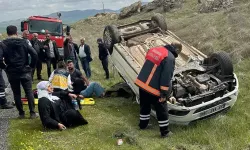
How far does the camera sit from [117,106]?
27.0ft

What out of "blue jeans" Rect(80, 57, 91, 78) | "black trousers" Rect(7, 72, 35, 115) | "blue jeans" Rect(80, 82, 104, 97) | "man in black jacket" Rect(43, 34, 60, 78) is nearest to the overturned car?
"blue jeans" Rect(80, 82, 104, 97)

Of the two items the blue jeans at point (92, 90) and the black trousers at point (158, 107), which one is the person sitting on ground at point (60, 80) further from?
the blue jeans at point (92, 90)

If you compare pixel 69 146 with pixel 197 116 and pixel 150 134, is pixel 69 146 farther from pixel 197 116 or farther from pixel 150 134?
pixel 197 116

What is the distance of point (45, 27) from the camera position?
17438 millimetres

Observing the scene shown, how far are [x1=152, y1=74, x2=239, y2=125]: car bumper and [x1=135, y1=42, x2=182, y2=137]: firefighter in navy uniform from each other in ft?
1.13

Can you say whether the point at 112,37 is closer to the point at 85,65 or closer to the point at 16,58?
the point at 16,58

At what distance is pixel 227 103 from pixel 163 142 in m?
1.66

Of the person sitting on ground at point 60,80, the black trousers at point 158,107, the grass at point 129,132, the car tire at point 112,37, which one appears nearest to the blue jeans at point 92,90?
the grass at point 129,132

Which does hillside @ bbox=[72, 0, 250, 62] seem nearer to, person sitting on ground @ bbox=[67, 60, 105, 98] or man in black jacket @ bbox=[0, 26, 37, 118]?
person sitting on ground @ bbox=[67, 60, 105, 98]

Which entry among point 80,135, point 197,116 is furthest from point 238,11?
point 80,135

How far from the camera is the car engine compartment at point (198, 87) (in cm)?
628

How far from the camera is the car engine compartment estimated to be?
247 inches

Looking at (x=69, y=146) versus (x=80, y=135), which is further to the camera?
(x=80, y=135)

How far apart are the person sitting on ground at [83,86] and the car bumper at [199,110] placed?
10.1 ft
